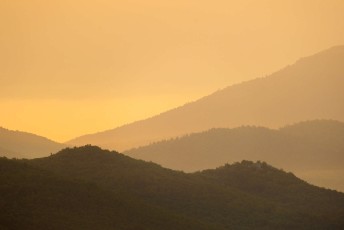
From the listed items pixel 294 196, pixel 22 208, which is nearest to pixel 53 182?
pixel 22 208

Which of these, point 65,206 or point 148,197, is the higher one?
point 148,197

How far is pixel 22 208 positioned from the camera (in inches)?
2739

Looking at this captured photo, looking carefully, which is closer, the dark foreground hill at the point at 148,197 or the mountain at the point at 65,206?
the mountain at the point at 65,206

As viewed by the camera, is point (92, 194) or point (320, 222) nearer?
Answer: point (92, 194)

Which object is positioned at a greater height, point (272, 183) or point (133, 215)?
point (272, 183)

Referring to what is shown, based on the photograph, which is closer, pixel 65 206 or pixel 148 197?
pixel 65 206

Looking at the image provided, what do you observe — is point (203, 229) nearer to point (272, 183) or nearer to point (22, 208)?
point (22, 208)

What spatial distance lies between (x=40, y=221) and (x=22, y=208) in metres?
3.21

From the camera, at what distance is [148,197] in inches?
3423

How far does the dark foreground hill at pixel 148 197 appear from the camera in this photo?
71562 mm

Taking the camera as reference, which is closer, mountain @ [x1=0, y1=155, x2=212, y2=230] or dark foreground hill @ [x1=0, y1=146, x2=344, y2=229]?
mountain @ [x1=0, y1=155, x2=212, y2=230]

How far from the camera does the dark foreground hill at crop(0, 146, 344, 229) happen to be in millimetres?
71562

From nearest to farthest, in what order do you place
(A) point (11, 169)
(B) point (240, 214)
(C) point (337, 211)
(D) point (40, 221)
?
(D) point (40, 221) → (A) point (11, 169) → (B) point (240, 214) → (C) point (337, 211)

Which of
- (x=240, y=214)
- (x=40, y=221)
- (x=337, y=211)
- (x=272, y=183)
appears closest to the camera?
(x=40, y=221)
